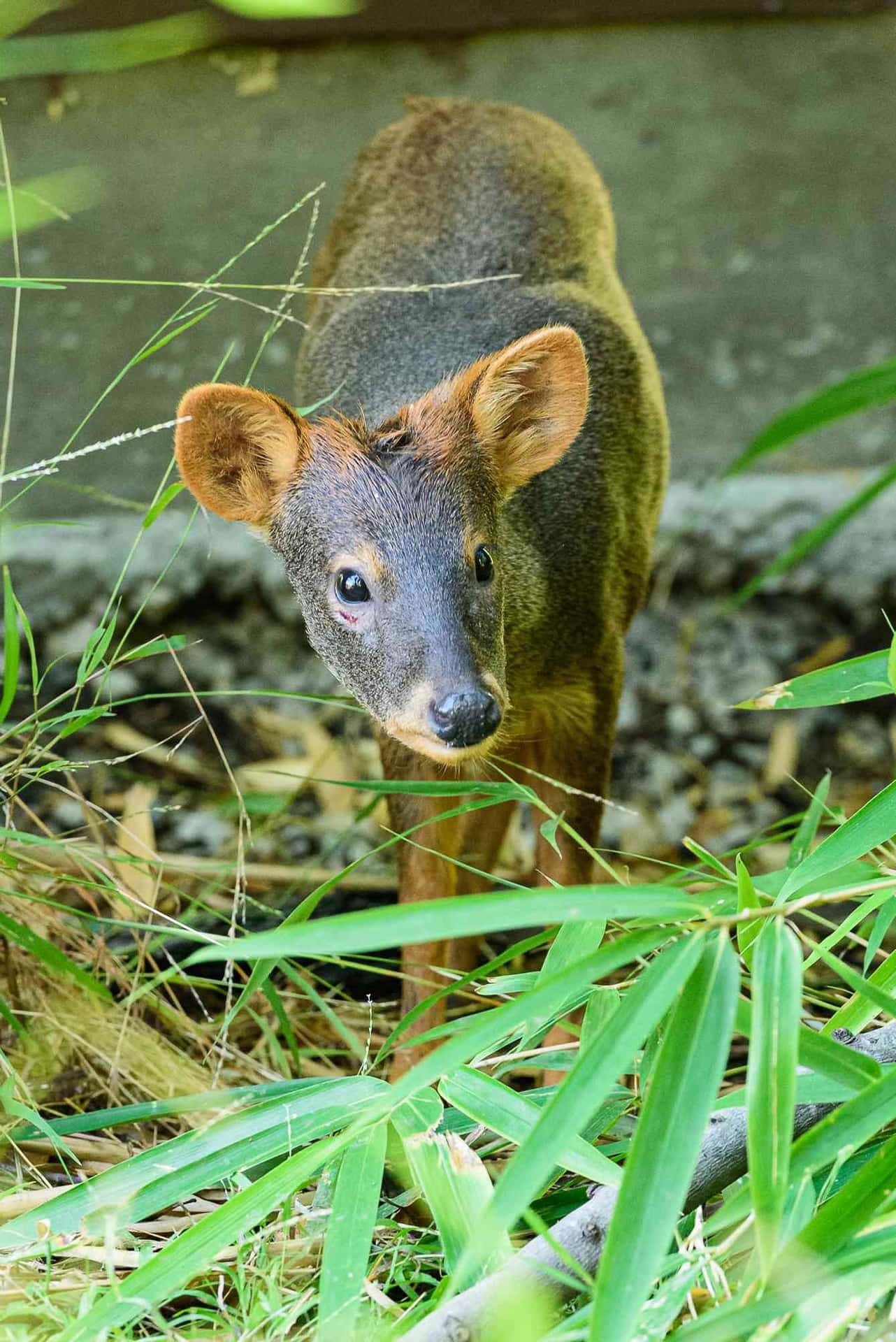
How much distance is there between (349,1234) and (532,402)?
1586 millimetres

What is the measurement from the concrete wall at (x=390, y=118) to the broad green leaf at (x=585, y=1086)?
3.82 metres

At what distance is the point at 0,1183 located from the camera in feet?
7.18

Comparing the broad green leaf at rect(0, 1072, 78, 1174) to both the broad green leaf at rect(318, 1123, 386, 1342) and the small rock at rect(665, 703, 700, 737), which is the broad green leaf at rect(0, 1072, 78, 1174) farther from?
the small rock at rect(665, 703, 700, 737)

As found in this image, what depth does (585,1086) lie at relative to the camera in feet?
4.74

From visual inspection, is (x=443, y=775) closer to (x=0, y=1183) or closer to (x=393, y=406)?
(x=393, y=406)

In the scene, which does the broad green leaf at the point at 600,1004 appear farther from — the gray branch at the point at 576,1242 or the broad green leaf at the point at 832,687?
the broad green leaf at the point at 832,687

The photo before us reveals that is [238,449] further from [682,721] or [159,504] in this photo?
[682,721]

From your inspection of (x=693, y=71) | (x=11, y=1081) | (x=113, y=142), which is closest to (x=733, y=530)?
(x=693, y=71)

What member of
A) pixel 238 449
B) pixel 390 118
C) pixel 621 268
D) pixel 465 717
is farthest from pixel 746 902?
pixel 390 118

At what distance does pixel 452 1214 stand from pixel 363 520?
1149 millimetres

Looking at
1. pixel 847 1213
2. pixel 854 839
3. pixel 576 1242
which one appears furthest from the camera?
pixel 854 839

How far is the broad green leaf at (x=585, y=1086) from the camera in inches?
53.7

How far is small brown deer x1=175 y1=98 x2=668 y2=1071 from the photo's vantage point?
2430 mm

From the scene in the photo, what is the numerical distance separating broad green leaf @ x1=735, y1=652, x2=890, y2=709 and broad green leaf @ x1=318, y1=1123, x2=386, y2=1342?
0.85 meters
